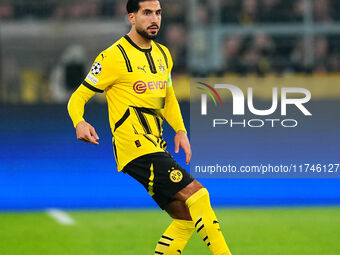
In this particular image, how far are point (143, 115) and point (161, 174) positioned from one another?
1.27 ft

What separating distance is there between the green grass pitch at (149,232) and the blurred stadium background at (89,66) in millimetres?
55

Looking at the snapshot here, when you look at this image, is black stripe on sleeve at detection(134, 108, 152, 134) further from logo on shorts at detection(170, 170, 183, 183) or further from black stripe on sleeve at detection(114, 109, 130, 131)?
logo on shorts at detection(170, 170, 183, 183)

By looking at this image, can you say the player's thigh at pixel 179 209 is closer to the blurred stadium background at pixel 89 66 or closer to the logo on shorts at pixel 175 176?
the logo on shorts at pixel 175 176

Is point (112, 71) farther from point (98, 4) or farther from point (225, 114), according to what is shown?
point (98, 4)

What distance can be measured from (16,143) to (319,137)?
4.01m

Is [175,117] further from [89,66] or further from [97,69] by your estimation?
[89,66]

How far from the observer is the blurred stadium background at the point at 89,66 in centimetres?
927

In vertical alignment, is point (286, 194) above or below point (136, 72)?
below

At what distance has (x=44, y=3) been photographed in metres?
16.1

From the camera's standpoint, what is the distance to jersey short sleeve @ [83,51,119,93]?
4379mm

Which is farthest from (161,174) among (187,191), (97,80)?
(97,80)

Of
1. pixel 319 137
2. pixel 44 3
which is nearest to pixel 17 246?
pixel 319 137

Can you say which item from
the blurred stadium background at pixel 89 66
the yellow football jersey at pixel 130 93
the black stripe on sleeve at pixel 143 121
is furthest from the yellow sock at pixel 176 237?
the blurred stadium background at pixel 89 66

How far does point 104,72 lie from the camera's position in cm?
438
